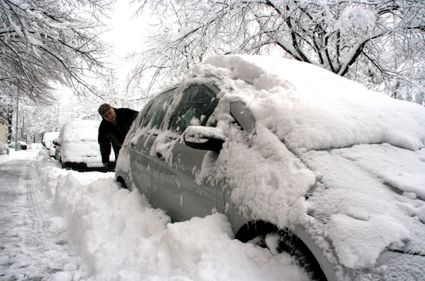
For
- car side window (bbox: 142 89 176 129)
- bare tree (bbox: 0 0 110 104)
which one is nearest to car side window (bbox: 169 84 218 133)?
car side window (bbox: 142 89 176 129)

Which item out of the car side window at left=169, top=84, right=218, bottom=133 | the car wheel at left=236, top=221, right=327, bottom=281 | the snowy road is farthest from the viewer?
the snowy road

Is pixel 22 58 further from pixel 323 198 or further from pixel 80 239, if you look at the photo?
pixel 323 198

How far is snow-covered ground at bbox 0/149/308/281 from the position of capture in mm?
2066

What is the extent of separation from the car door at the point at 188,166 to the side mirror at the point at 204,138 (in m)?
0.12

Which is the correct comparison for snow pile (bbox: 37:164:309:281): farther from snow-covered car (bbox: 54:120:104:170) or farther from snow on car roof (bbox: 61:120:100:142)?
snow on car roof (bbox: 61:120:100:142)

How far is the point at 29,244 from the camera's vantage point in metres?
3.71

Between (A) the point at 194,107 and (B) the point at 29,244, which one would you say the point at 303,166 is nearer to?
(A) the point at 194,107

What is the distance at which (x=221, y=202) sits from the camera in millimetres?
2385

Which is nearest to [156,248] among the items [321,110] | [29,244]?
[321,110]

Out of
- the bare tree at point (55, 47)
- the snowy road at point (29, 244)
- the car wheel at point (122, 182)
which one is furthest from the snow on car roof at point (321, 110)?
the bare tree at point (55, 47)

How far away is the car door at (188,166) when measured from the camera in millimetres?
2576

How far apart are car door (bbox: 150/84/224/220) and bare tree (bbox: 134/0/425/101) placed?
12.0 ft

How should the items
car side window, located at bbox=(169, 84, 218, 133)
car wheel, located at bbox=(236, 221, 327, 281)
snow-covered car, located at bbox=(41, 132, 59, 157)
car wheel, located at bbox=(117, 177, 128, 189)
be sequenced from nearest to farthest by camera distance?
car wheel, located at bbox=(236, 221, 327, 281) < car side window, located at bbox=(169, 84, 218, 133) < car wheel, located at bbox=(117, 177, 128, 189) < snow-covered car, located at bbox=(41, 132, 59, 157)

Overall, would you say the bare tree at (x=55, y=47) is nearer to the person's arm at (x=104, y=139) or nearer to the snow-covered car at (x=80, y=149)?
the snow-covered car at (x=80, y=149)
